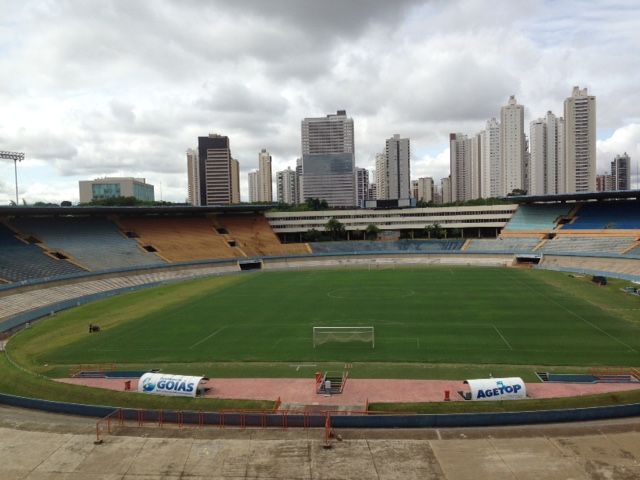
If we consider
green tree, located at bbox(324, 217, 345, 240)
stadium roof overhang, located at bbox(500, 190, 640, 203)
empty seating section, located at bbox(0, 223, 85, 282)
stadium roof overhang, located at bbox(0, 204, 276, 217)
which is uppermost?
stadium roof overhang, located at bbox(500, 190, 640, 203)

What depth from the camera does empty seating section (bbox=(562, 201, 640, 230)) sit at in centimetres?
7306

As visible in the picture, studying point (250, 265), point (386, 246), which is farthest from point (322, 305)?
point (386, 246)

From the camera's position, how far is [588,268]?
6325cm

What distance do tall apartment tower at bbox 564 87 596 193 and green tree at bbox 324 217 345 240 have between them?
327 ft

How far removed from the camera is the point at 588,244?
232 feet

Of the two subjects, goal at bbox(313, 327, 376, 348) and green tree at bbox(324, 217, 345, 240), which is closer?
goal at bbox(313, 327, 376, 348)

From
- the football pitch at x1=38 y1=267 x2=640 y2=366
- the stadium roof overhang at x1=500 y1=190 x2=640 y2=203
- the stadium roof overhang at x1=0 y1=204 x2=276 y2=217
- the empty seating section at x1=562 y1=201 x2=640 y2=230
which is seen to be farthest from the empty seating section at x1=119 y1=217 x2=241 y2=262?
the empty seating section at x1=562 y1=201 x2=640 y2=230

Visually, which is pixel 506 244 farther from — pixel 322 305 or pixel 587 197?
pixel 322 305

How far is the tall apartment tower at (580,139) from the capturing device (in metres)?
155

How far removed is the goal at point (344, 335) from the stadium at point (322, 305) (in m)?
0.20

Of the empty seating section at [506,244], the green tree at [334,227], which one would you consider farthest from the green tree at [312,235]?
the empty seating section at [506,244]

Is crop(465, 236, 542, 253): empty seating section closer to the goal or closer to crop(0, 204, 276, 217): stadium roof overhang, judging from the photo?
crop(0, 204, 276, 217): stadium roof overhang

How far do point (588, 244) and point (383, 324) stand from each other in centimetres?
5055

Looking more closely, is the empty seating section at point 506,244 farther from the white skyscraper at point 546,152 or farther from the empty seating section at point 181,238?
the white skyscraper at point 546,152
